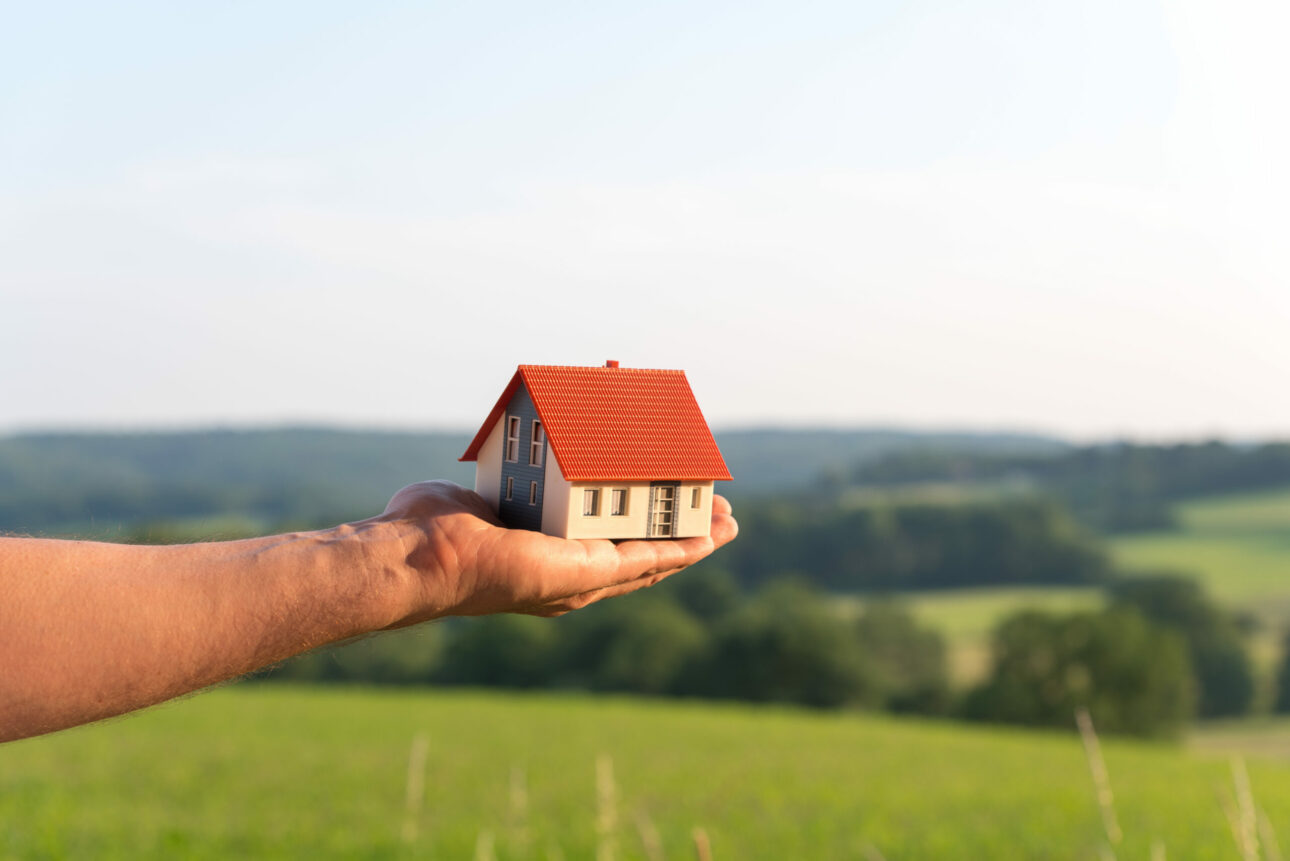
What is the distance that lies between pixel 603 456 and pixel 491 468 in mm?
620

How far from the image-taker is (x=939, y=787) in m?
19.6

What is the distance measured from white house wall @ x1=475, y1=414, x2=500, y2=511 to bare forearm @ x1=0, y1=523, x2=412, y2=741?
1085 mm

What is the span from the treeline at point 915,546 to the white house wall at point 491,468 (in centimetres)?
7017

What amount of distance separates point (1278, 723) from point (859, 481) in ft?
119

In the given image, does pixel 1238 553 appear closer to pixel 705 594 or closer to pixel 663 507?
pixel 705 594

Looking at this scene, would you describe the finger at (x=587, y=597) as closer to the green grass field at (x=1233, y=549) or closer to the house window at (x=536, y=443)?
the house window at (x=536, y=443)

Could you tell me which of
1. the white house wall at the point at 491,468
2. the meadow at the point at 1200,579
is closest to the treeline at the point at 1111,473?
the meadow at the point at 1200,579

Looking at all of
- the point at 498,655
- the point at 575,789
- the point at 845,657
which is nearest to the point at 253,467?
the point at 498,655

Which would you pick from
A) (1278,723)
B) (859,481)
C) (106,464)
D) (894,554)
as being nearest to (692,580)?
(894,554)

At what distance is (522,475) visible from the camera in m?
3.67

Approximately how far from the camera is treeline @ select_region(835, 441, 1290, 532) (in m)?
79.5

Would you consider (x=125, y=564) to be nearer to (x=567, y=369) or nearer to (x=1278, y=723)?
(x=567, y=369)

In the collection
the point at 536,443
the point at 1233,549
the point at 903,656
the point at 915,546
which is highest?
the point at 536,443

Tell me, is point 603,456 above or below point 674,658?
above
